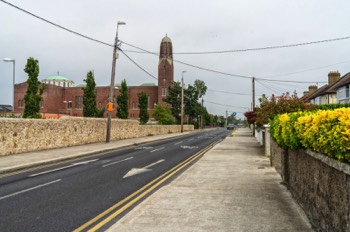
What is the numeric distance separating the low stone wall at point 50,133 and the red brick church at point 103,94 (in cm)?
A: 7115

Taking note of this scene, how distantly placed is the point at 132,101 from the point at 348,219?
109 m

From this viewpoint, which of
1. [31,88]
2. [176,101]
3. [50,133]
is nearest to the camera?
→ [50,133]

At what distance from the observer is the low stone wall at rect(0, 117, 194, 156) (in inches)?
713

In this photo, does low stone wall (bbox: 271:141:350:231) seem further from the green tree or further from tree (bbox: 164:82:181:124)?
tree (bbox: 164:82:181:124)

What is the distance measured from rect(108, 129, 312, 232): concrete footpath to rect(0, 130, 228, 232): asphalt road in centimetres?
57

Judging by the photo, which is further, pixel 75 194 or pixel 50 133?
pixel 50 133

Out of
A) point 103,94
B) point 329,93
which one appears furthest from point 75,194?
point 103,94

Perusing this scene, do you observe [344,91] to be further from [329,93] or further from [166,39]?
[166,39]

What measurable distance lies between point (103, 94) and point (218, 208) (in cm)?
10951

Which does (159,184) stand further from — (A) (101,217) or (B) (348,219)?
(B) (348,219)

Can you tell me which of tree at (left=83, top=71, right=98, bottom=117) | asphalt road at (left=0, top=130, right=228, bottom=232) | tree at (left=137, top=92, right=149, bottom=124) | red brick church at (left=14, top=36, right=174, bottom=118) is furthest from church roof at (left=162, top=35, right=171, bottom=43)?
asphalt road at (left=0, top=130, right=228, bottom=232)

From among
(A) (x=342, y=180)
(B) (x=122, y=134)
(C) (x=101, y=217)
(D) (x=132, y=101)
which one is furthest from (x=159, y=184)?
(D) (x=132, y=101)

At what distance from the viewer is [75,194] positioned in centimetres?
869

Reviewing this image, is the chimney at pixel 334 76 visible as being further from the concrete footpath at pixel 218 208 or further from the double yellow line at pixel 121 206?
the double yellow line at pixel 121 206
